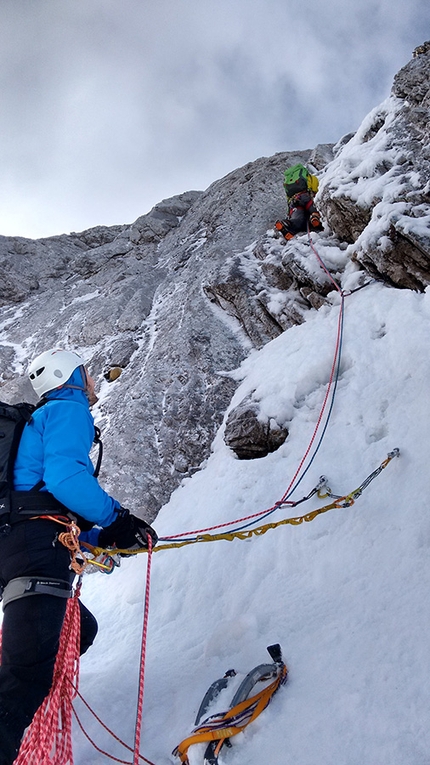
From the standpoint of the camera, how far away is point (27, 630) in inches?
88.8

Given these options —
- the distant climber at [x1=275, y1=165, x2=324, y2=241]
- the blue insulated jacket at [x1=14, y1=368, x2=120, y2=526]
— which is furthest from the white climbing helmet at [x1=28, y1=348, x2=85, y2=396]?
the distant climber at [x1=275, y1=165, x2=324, y2=241]

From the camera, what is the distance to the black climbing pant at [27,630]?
203 centimetres

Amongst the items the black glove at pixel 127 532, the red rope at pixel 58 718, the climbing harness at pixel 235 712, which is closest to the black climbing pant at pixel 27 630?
the red rope at pixel 58 718

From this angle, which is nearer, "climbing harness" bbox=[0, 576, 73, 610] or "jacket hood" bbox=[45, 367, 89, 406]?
"climbing harness" bbox=[0, 576, 73, 610]

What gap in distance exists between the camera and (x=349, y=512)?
370 cm

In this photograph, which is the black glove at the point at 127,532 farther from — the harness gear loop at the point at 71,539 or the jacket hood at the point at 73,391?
the jacket hood at the point at 73,391

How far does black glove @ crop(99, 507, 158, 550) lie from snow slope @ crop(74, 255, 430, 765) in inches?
38.0

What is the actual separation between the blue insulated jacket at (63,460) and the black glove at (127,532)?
3.4 inches

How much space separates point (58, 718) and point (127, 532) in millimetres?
1059

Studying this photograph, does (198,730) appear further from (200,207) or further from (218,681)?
(200,207)

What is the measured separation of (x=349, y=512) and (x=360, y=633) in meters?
1.22

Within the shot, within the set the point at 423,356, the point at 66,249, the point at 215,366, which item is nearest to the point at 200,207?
the point at 66,249

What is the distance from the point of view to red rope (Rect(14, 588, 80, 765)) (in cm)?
214

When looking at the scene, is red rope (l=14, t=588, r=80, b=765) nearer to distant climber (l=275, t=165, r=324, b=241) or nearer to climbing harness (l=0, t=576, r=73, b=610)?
climbing harness (l=0, t=576, r=73, b=610)
